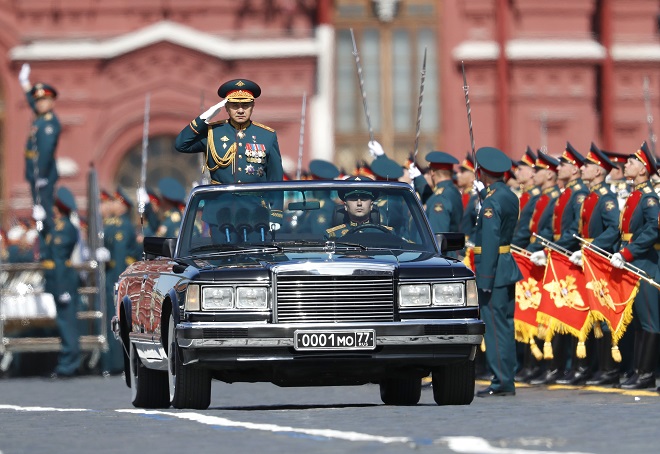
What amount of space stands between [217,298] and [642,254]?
537cm

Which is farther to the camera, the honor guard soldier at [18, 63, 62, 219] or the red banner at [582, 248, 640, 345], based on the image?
the honor guard soldier at [18, 63, 62, 219]

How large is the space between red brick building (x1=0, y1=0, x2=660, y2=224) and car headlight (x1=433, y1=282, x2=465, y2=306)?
2506 centimetres

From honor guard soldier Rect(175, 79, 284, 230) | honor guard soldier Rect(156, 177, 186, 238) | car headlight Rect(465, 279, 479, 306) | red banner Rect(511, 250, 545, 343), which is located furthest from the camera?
honor guard soldier Rect(156, 177, 186, 238)

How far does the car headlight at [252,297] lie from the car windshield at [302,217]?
84 cm

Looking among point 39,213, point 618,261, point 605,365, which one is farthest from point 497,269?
point 39,213

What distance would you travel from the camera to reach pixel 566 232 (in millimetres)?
19078

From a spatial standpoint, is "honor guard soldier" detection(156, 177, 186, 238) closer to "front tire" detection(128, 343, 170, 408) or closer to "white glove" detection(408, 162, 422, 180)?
"white glove" detection(408, 162, 422, 180)

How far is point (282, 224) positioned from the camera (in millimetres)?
14227

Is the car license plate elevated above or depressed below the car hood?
below

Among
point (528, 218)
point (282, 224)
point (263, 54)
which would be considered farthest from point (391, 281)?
point (263, 54)

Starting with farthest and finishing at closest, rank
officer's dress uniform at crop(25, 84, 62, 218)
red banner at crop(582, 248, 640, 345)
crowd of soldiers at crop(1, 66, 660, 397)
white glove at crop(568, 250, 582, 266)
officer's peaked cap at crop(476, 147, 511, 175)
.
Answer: officer's dress uniform at crop(25, 84, 62, 218) < white glove at crop(568, 250, 582, 266) < red banner at crop(582, 248, 640, 345) < officer's peaked cap at crop(476, 147, 511, 175) < crowd of soldiers at crop(1, 66, 660, 397)

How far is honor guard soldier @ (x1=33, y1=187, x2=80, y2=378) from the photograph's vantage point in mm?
23312

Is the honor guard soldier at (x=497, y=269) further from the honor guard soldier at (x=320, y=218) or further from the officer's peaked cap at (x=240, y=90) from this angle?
the honor guard soldier at (x=320, y=218)

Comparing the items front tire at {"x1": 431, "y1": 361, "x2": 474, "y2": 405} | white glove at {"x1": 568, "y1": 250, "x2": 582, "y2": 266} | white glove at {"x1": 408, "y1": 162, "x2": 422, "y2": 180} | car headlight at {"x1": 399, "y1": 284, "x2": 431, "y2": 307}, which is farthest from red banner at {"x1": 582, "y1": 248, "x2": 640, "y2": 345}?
car headlight at {"x1": 399, "y1": 284, "x2": 431, "y2": 307}
